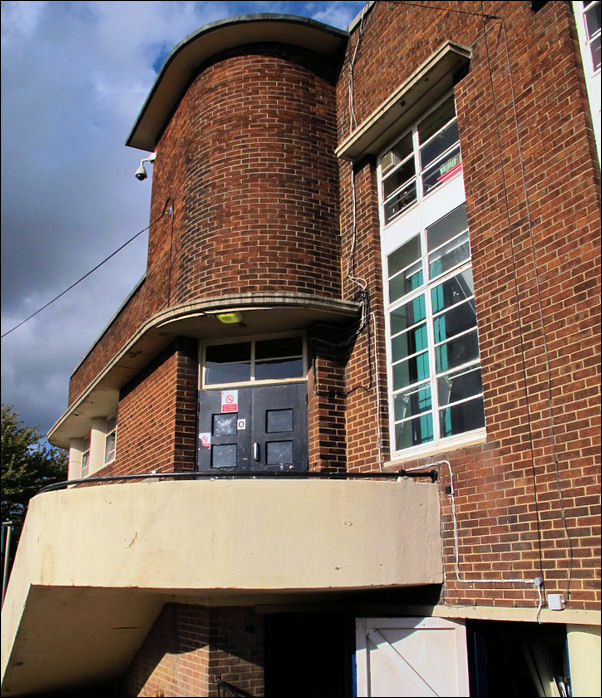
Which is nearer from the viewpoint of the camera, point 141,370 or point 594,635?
point 594,635

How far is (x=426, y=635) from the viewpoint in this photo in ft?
23.4

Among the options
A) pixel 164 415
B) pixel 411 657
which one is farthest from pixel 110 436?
pixel 411 657

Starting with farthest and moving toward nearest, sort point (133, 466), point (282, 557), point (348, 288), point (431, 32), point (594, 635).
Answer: point (133, 466) < point (348, 288) < point (431, 32) < point (282, 557) < point (594, 635)

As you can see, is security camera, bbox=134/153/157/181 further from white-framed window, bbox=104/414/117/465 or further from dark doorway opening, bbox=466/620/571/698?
dark doorway opening, bbox=466/620/571/698

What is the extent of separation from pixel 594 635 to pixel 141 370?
7.57 meters

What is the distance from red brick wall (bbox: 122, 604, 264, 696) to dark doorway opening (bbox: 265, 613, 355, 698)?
0.32 metres

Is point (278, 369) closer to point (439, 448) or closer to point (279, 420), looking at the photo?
point (279, 420)

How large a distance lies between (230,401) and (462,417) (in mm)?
3336

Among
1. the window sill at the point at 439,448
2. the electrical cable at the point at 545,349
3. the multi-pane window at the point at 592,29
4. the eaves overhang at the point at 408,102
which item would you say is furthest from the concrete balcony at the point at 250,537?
the eaves overhang at the point at 408,102

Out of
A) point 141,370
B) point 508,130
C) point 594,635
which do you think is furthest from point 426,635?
point 141,370

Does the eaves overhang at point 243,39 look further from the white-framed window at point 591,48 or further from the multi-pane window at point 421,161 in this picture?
the white-framed window at point 591,48

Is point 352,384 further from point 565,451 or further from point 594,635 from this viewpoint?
point 594,635

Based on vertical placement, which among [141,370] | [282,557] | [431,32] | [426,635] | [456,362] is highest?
[431,32]

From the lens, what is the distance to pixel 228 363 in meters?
9.70
